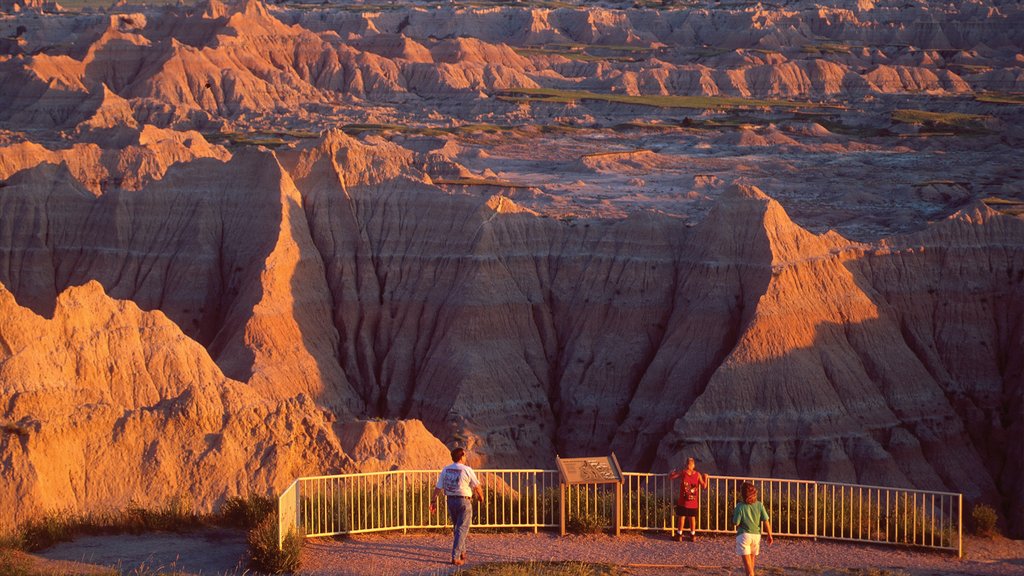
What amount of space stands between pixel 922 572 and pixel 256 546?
10.00 metres

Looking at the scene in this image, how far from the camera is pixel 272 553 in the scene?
74.8ft

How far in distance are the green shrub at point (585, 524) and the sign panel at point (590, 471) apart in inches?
25.5

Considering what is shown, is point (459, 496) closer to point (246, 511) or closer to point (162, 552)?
point (246, 511)

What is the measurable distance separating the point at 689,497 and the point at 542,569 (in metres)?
3.14

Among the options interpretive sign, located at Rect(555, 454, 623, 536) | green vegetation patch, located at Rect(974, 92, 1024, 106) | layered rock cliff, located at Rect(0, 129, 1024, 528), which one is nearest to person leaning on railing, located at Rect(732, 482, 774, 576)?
interpretive sign, located at Rect(555, 454, 623, 536)

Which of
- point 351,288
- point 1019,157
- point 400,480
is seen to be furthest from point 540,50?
point 400,480

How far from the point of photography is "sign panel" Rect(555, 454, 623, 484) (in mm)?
24719

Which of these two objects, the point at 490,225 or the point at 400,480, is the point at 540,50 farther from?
the point at 400,480

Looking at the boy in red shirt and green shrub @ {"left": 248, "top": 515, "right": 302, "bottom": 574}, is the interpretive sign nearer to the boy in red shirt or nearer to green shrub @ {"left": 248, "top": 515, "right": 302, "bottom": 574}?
the boy in red shirt

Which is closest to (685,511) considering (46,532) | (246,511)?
(246,511)

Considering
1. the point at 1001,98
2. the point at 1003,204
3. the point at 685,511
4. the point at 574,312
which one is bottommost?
the point at 685,511

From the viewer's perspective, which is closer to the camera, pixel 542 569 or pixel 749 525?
pixel 749 525

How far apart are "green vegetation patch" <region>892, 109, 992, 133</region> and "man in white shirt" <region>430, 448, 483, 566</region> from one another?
358 feet

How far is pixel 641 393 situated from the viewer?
47250mm
